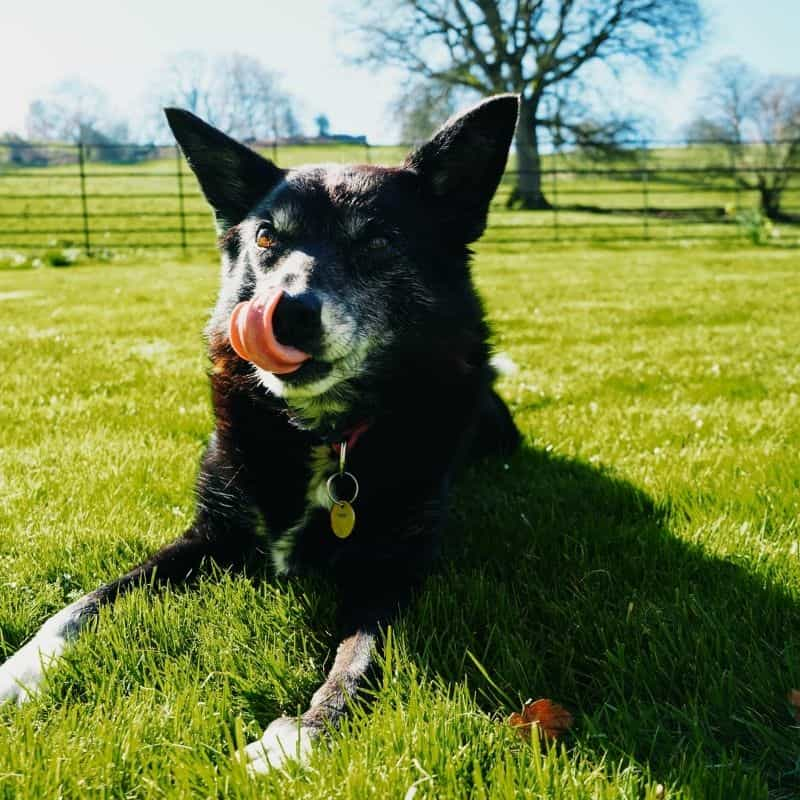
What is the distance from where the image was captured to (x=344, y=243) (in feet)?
8.29

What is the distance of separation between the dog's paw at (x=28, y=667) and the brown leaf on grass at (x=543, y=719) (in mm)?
1058

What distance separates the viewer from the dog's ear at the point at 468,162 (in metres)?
2.60

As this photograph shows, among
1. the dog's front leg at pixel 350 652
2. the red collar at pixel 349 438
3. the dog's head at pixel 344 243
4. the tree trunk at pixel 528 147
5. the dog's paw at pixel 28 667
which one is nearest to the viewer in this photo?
the dog's front leg at pixel 350 652

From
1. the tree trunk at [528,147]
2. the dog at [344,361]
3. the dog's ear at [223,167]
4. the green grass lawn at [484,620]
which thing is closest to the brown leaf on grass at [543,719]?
the green grass lawn at [484,620]

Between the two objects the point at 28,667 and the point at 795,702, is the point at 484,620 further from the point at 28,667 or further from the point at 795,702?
the point at 28,667

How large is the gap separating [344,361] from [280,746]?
1.14 metres

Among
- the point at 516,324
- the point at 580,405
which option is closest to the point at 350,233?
the point at 580,405

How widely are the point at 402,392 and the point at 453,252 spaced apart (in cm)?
56

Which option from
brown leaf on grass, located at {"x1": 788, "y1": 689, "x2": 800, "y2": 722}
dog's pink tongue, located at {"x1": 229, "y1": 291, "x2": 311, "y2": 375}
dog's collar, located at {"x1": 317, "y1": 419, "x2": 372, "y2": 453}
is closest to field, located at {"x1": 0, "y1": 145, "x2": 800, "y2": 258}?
dog's collar, located at {"x1": 317, "y1": 419, "x2": 372, "y2": 453}

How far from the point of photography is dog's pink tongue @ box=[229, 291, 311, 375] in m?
2.12

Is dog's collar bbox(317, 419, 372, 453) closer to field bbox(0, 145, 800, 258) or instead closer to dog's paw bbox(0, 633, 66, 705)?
dog's paw bbox(0, 633, 66, 705)

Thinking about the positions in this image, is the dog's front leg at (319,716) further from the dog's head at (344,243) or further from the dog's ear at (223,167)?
the dog's ear at (223,167)

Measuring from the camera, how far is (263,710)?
183 centimetres

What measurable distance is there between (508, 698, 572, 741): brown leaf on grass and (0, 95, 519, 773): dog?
519 millimetres
